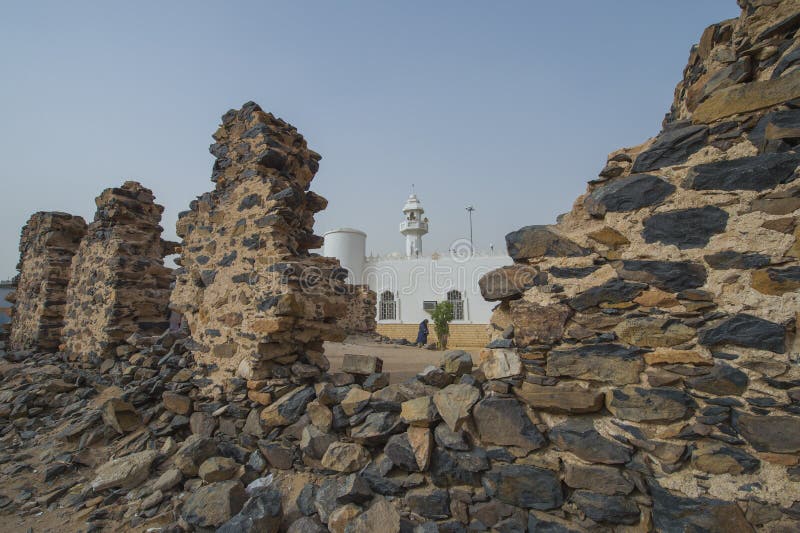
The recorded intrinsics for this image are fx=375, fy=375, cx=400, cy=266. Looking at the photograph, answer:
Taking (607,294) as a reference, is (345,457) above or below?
below

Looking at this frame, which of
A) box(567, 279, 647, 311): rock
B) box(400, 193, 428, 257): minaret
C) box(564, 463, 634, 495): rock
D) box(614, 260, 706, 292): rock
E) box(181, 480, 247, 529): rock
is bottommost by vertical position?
box(181, 480, 247, 529): rock

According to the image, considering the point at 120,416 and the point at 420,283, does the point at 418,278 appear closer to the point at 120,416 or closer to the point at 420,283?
the point at 420,283

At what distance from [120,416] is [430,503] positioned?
11.9 ft

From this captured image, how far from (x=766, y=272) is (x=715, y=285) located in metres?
0.21

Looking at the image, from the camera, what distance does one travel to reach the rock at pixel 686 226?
6.94ft

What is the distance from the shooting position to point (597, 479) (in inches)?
84.0

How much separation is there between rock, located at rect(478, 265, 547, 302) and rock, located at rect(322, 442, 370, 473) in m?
1.53

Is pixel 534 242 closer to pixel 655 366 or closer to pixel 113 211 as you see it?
pixel 655 366

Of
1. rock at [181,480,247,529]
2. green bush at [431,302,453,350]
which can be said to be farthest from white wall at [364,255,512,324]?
rock at [181,480,247,529]

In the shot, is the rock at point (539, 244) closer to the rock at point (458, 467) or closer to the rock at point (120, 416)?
the rock at point (458, 467)

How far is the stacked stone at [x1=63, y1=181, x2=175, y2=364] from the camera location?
594 cm

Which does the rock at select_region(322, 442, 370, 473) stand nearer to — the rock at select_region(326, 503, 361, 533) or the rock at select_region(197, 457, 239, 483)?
the rock at select_region(326, 503, 361, 533)

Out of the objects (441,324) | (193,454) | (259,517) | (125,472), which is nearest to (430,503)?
(259,517)

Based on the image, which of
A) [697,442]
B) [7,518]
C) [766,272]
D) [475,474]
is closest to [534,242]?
[766,272]
